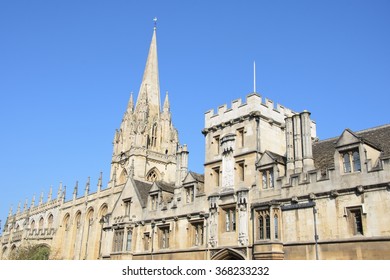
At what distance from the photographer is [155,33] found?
86062 millimetres

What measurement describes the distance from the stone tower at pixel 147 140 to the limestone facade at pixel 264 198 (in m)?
31.2

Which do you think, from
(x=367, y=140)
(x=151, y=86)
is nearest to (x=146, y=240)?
(x=367, y=140)

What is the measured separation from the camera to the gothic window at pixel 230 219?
78.8 ft

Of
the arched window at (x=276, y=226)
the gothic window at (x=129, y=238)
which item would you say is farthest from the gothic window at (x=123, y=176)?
the arched window at (x=276, y=226)

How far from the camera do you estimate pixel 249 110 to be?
25.5m

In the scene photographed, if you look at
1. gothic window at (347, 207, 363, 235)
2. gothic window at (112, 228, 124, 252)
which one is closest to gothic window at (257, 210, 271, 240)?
gothic window at (347, 207, 363, 235)

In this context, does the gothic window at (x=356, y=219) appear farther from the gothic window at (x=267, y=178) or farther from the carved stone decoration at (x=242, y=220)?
the carved stone decoration at (x=242, y=220)

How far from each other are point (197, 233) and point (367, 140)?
11720 mm

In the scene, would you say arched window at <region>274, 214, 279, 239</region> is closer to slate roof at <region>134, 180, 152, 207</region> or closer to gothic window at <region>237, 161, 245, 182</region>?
gothic window at <region>237, 161, 245, 182</region>

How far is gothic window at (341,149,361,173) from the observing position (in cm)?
1957

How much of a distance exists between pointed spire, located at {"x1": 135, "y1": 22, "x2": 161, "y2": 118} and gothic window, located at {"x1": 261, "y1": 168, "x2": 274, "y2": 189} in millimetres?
51365
